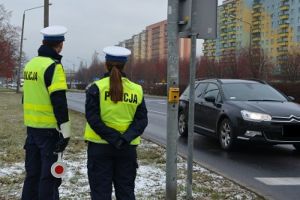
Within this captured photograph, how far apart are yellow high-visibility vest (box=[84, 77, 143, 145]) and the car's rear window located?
6.89 m

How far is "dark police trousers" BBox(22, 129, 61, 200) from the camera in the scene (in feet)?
16.5

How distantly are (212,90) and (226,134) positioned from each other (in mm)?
1498

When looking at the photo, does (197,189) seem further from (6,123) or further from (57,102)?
(6,123)

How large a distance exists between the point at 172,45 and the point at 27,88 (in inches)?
67.6

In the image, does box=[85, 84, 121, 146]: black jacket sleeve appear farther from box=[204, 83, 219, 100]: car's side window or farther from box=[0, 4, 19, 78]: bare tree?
box=[0, 4, 19, 78]: bare tree

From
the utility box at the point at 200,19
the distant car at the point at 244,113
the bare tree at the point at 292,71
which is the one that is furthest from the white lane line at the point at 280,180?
the bare tree at the point at 292,71

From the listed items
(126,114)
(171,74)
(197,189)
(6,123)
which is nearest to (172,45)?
(171,74)

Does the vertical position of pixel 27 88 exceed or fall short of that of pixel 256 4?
it falls short

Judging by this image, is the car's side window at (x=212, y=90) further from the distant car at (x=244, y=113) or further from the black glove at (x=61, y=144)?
the black glove at (x=61, y=144)

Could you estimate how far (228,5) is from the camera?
104m

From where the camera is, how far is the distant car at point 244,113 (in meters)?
10.1

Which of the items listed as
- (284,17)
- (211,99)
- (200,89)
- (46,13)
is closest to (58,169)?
(211,99)

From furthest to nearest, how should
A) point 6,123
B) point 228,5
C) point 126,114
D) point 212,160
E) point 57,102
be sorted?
point 228,5
point 6,123
point 212,160
point 57,102
point 126,114

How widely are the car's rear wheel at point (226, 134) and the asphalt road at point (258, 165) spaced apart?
15 centimetres
